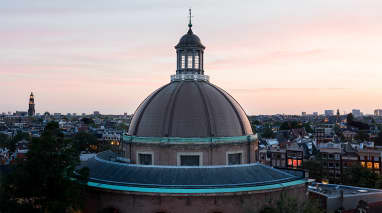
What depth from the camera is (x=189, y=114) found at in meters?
30.9

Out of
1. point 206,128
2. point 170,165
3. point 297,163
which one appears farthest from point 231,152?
point 297,163

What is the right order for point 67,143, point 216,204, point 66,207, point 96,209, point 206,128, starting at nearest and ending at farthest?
point 66,207 < point 67,143 < point 216,204 < point 96,209 < point 206,128

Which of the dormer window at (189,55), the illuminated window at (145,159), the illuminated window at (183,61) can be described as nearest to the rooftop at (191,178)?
the illuminated window at (145,159)

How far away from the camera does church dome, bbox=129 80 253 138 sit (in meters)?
30.4

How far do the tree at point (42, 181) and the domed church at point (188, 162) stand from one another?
549cm

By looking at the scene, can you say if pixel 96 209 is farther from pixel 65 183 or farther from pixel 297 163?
pixel 297 163

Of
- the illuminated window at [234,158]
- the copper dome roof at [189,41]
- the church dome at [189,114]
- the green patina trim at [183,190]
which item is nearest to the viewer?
the green patina trim at [183,190]

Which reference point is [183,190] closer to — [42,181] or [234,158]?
[234,158]

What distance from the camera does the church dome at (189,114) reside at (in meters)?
30.4

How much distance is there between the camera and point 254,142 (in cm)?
3275

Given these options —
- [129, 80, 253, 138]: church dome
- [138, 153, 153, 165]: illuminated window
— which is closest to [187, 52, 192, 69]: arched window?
[129, 80, 253, 138]: church dome

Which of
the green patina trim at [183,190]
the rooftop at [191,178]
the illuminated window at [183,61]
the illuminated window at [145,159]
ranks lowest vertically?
the green patina trim at [183,190]

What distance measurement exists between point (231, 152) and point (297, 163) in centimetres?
4030

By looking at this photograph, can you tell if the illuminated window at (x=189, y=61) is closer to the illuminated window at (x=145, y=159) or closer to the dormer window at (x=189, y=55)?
the dormer window at (x=189, y=55)
